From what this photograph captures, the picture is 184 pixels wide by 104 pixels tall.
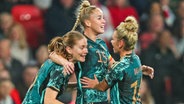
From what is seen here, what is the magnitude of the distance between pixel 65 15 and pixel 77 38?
17.0 feet

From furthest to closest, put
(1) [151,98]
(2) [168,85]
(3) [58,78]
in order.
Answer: (2) [168,85] → (1) [151,98] → (3) [58,78]

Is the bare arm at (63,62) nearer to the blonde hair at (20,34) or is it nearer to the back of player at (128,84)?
the back of player at (128,84)

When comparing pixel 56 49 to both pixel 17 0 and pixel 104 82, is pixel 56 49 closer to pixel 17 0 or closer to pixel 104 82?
pixel 104 82

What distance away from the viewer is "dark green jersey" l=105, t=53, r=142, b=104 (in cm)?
875

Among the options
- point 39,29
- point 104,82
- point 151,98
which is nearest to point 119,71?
point 104,82

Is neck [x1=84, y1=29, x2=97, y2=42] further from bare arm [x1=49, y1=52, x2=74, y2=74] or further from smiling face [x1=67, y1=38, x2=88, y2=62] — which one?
bare arm [x1=49, y1=52, x2=74, y2=74]

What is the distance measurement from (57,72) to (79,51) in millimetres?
354

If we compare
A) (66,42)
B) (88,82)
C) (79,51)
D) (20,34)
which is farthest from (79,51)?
(20,34)

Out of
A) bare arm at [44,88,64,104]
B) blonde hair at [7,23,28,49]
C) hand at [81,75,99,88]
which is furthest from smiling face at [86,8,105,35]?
blonde hair at [7,23,28,49]

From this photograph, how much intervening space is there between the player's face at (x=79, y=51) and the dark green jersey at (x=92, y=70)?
8.1 inches

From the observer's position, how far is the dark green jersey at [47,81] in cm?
847

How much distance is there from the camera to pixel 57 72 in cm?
851

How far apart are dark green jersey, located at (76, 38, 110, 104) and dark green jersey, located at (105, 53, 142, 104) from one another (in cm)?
16

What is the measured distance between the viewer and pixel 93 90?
8.88 metres
